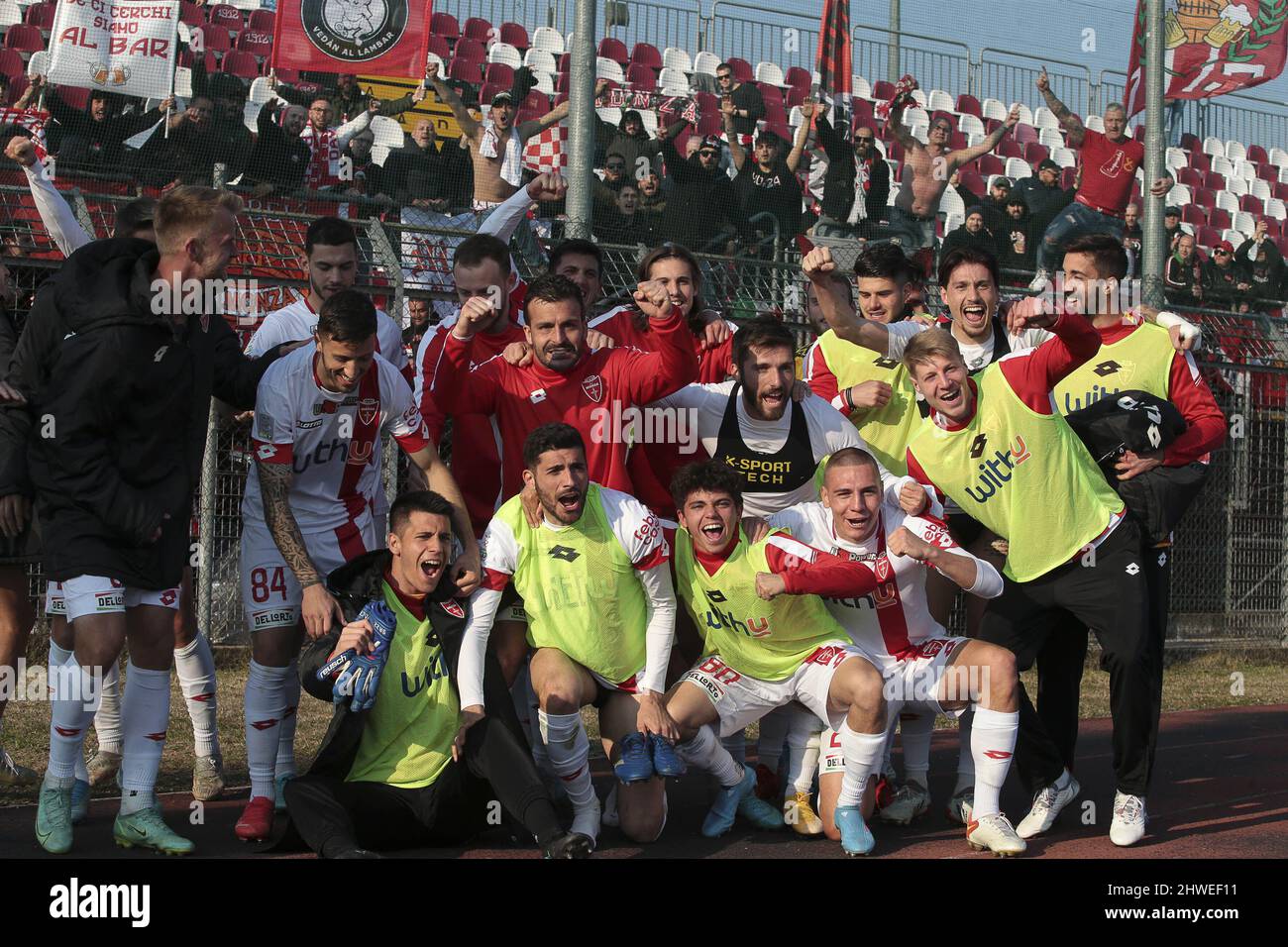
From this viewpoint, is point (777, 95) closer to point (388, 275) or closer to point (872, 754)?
point (388, 275)

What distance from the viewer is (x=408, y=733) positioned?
4.96 meters

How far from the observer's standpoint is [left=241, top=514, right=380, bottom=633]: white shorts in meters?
5.39

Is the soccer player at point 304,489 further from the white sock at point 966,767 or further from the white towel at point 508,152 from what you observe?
the white towel at point 508,152

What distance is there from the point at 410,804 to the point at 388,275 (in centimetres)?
424

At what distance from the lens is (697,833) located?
5312 millimetres

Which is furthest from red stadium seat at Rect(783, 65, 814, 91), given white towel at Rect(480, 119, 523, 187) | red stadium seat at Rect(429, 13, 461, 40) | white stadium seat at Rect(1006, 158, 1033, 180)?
white towel at Rect(480, 119, 523, 187)

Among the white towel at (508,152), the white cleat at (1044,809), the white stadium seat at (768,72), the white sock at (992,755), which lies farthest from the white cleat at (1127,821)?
the white stadium seat at (768,72)

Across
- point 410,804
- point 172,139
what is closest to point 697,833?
point 410,804

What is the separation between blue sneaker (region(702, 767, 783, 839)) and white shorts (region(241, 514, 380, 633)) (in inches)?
67.4

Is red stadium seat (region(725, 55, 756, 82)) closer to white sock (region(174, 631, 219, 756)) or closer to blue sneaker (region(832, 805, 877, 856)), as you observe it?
white sock (region(174, 631, 219, 756))

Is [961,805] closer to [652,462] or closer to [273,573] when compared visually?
[652,462]

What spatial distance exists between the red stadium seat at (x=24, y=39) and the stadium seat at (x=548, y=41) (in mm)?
4670

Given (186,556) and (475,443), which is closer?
(186,556)

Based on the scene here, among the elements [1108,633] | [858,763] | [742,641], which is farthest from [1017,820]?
[742,641]
